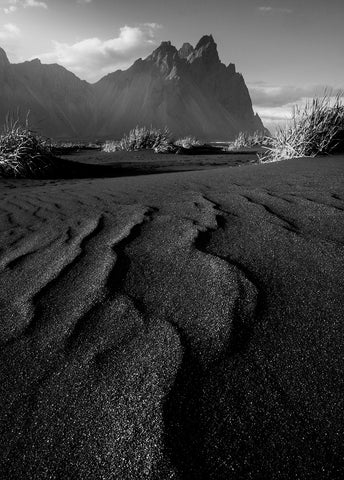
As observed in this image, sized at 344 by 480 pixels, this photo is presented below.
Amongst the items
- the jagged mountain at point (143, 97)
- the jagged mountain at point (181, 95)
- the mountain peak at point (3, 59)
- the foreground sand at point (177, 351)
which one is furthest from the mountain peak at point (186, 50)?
the foreground sand at point (177, 351)

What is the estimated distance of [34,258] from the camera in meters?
1.48

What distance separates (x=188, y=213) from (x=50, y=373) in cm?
121

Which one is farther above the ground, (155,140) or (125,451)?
(125,451)

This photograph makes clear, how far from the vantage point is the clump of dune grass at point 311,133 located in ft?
15.0

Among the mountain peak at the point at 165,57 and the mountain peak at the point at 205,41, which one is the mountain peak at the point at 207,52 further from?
the mountain peak at the point at 165,57

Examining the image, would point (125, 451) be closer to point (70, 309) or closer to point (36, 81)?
point (70, 309)

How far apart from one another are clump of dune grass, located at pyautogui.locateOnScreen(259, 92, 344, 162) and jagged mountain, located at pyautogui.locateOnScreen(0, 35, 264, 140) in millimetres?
43072

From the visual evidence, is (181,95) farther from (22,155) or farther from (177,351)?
(177,351)

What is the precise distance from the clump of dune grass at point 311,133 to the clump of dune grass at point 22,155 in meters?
3.27

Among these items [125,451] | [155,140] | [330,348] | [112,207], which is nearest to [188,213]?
[112,207]

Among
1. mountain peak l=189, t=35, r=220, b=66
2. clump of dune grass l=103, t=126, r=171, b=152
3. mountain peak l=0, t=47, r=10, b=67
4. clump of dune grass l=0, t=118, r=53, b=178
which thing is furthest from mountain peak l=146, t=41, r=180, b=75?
clump of dune grass l=0, t=118, r=53, b=178

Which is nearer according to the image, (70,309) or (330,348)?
(330,348)

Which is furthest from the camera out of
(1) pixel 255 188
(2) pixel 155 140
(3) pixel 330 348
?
(2) pixel 155 140

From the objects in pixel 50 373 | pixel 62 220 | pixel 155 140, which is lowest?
pixel 155 140
